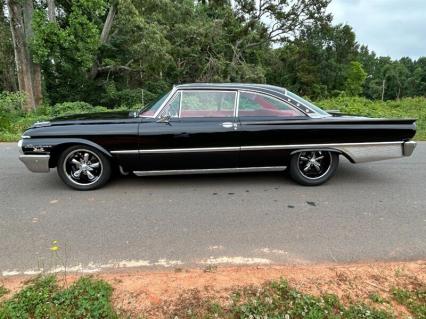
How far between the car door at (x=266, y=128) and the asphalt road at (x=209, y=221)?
0.46 meters

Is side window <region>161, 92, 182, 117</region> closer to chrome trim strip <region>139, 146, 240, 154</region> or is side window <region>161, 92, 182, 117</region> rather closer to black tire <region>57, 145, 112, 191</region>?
chrome trim strip <region>139, 146, 240, 154</region>

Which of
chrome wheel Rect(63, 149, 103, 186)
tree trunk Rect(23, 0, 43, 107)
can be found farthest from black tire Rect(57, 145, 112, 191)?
tree trunk Rect(23, 0, 43, 107)

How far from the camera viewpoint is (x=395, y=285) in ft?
8.45

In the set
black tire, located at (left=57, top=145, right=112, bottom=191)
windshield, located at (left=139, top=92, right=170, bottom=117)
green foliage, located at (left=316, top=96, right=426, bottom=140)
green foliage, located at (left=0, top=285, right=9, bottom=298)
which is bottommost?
green foliage, located at (left=0, top=285, right=9, bottom=298)

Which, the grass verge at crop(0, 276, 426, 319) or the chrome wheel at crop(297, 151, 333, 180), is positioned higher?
the chrome wheel at crop(297, 151, 333, 180)

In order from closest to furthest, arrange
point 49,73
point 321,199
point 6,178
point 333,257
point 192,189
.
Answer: point 333,257
point 321,199
point 192,189
point 6,178
point 49,73

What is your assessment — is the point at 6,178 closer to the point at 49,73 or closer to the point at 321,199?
the point at 321,199

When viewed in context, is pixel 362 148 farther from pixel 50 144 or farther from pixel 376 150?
pixel 50 144

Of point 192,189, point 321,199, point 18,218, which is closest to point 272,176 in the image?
point 321,199

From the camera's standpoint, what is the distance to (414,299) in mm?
2396

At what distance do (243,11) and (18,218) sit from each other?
27346 millimetres

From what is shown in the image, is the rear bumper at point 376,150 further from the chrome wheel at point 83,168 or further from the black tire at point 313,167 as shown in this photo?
the chrome wheel at point 83,168

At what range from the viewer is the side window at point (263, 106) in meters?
4.63

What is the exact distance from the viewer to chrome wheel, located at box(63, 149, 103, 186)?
454cm
